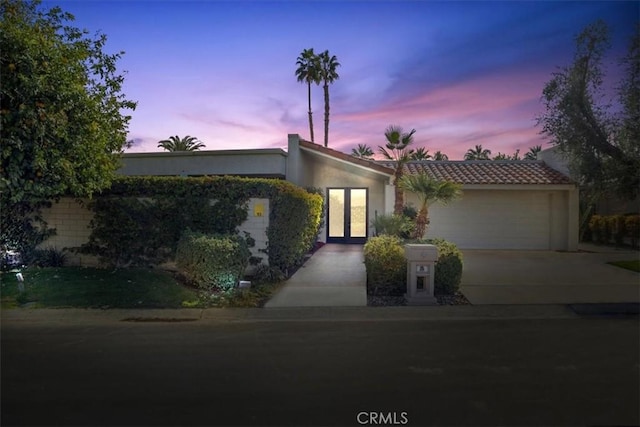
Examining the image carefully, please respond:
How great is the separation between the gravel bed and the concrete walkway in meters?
0.17

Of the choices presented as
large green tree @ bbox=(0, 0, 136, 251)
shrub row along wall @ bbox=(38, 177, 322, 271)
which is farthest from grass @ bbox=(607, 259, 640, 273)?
large green tree @ bbox=(0, 0, 136, 251)

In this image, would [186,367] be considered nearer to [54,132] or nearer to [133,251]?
[54,132]

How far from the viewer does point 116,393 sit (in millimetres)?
4180

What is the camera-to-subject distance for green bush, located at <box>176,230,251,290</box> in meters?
8.84

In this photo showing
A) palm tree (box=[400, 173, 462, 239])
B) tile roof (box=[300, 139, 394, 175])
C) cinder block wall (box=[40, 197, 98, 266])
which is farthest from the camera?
tile roof (box=[300, 139, 394, 175])

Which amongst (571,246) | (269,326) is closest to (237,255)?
(269,326)

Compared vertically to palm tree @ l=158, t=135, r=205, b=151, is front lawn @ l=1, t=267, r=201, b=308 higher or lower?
lower

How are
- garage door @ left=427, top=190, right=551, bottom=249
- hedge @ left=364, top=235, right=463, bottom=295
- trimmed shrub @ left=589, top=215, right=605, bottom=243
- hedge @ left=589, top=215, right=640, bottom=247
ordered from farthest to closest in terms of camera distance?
trimmed shrub @ left=589, top=215, right=605, bottom=243 < hedge @ left=589, top=215, right=640, bottom=247 < garage door @ left=427, top=190, right=551, bottom=249 < hedge @ left=364, top=235, right=463, bottom=295

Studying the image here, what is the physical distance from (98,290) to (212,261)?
229 centimetres

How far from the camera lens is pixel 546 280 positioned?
10328mm

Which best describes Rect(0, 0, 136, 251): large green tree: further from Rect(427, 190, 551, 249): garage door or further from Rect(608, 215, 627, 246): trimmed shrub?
Rect(608, 215, 627, 246): trimmed shrub

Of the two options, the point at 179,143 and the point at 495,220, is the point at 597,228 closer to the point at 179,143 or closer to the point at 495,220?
the point at 495,220

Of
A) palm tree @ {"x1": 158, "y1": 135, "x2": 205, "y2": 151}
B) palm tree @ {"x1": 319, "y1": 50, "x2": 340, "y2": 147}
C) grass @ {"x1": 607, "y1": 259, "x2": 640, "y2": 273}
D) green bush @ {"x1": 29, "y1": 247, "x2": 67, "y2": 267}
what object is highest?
palm tree @ {"x1": 319, "y1": 50, "x2": 340, "y2": 147}

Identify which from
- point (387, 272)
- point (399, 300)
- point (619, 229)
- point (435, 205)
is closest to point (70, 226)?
point (387, 272)
